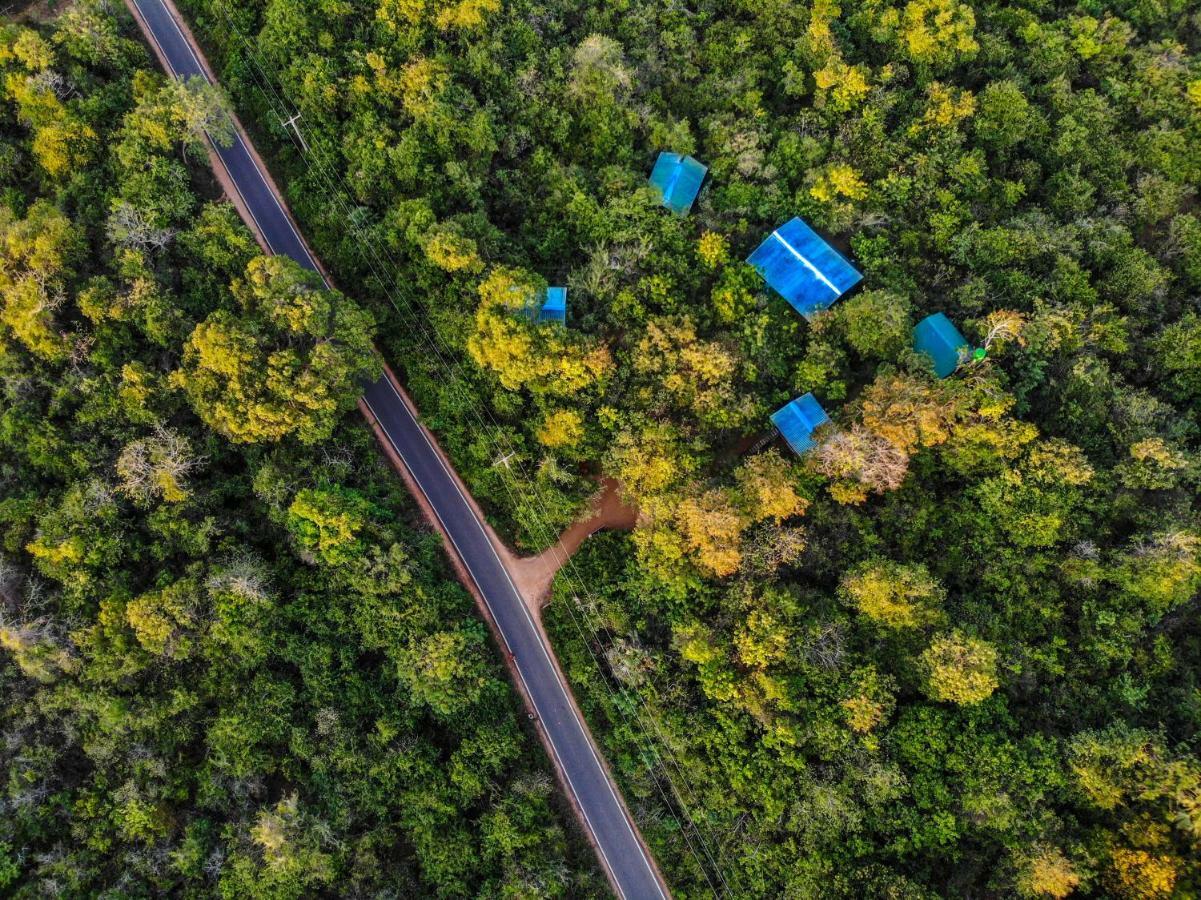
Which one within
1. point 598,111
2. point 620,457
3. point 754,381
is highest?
point 598,111

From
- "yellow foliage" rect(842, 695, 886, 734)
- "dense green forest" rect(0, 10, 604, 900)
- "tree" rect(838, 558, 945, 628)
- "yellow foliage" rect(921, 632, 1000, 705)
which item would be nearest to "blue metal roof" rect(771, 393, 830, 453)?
"tree" rect(838, 558, 945, 628)

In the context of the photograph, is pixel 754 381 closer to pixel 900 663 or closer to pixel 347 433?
pixel 900 663

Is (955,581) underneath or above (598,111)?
underneath

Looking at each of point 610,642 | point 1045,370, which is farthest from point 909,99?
point 610,642

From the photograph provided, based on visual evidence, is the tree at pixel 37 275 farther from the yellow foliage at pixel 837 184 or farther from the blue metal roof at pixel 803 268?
the yellow foliage at pixel 837 184

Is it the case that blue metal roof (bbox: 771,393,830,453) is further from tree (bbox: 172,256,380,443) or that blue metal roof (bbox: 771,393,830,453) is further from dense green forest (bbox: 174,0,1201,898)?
tree (bbox: 172,256,380,443)

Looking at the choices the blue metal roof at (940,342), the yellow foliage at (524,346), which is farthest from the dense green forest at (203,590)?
the blue metal roof at (940,342)
